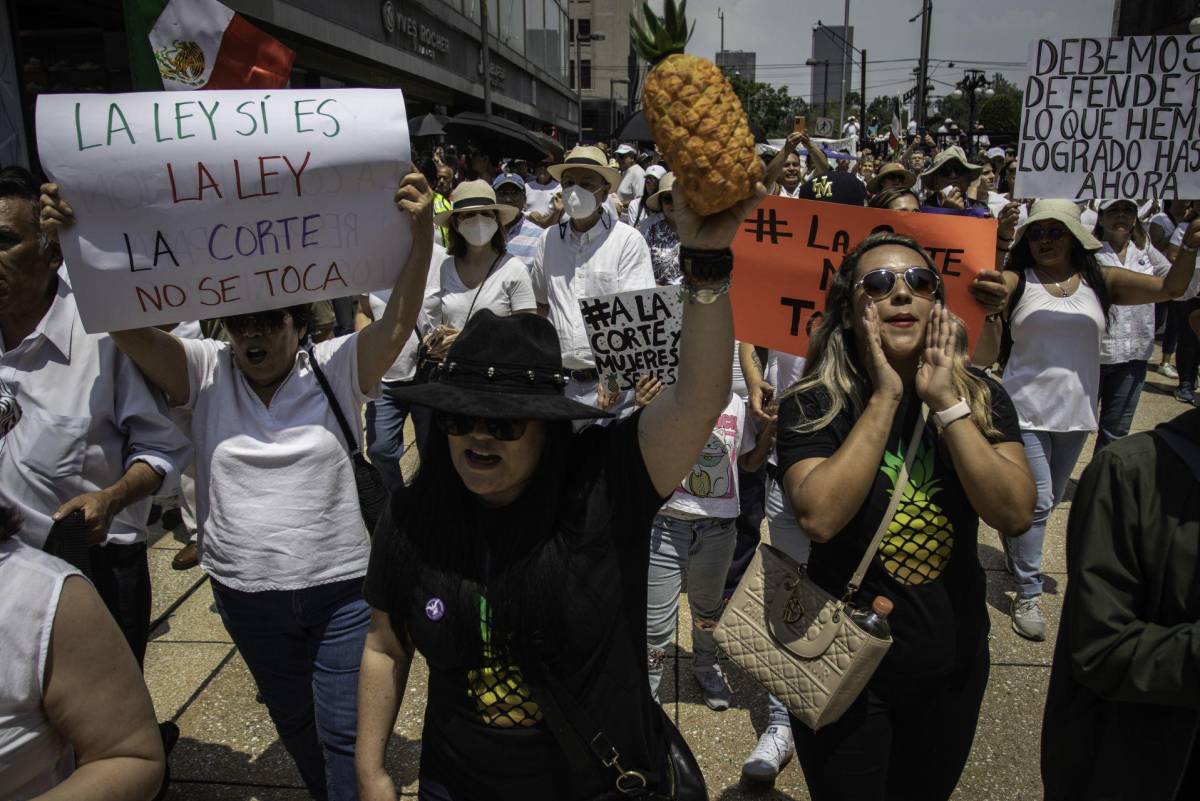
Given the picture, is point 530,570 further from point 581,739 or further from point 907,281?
point 907,281

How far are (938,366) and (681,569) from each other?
154cm

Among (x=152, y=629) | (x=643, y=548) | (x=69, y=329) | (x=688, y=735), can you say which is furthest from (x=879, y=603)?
(x=152, y=629)

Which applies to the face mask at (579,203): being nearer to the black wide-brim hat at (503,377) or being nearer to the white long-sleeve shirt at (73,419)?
the white long-sleeve shirt at (73,419)

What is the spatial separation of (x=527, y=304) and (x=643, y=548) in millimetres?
3323

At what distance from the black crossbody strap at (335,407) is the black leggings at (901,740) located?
5.15ft

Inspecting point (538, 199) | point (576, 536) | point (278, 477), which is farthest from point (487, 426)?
point (538, 199)

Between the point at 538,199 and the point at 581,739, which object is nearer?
the point at 581,739

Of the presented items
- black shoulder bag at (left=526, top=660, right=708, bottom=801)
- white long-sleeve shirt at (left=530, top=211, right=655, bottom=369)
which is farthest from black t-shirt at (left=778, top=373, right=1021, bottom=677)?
white long-sleeve shirt at (left=530, top=211, right=655, bottom=369)

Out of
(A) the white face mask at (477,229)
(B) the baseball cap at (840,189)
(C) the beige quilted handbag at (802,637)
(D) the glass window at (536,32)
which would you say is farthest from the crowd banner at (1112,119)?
(D) the glass window at (536,32)

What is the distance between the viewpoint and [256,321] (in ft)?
8.73

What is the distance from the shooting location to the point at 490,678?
74.2 inches

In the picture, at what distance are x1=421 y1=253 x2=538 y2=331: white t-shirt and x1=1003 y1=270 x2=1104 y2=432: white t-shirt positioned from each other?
2.60 metres

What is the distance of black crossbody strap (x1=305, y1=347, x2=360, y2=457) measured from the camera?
2.71m

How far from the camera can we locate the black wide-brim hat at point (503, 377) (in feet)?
5.78
